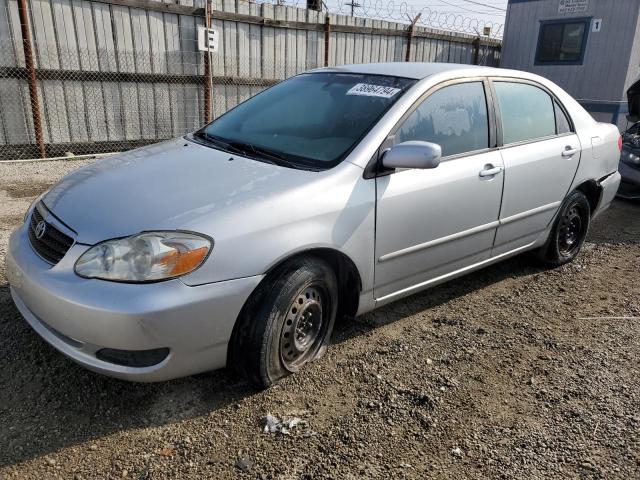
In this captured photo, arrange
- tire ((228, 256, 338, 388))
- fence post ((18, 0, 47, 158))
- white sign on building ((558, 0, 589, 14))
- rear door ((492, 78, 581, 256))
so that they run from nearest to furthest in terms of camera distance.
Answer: tire ((228, 256, 338, 388)), rear door ((492, 78, 581, 256)), fence post ((18, 0, 47, 158)), white sign on building ((558, 0, 589, 14))

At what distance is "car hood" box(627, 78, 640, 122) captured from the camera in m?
7.05

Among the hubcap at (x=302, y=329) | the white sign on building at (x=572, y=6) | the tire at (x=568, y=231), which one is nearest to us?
the hubcap at (x=302, y=329)

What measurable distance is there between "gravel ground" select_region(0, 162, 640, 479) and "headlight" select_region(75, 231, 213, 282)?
74 cm

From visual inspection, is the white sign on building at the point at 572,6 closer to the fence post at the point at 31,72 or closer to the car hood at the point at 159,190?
the fence post at the point at 31,72

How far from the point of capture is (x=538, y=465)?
93.2 inches

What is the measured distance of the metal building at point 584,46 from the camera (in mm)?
11391

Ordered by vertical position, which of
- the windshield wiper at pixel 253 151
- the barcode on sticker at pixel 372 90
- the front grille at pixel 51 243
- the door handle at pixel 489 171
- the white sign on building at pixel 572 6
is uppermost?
the white sign on building at pixel 572 6

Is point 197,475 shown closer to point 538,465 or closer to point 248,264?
point 248,264

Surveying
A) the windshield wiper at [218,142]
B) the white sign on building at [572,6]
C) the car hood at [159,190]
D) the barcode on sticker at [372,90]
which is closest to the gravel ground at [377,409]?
the car hood at [159,190]

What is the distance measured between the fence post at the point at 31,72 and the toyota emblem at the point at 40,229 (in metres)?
5.56

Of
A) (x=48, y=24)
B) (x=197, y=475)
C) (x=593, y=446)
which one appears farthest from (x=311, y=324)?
(x=48, y=24)

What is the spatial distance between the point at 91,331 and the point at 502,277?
3.29m

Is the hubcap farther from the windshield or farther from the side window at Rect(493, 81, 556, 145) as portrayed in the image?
the side window at Rect(493, 81, 556, 145)

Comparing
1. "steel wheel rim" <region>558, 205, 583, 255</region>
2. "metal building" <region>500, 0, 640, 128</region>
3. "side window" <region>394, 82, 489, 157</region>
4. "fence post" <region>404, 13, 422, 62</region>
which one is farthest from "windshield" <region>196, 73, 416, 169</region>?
"metal building" <region>500, 0, 640, 128</region>
